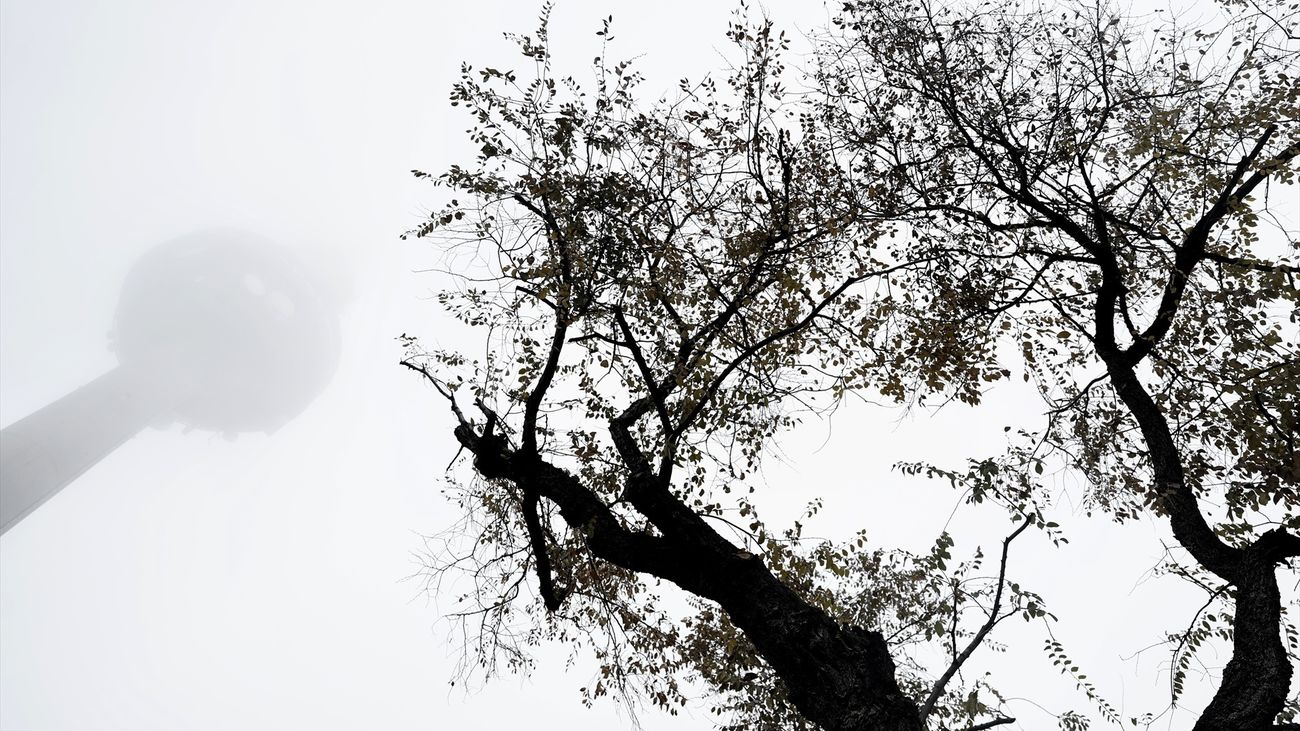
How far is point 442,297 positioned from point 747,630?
17.1 ft

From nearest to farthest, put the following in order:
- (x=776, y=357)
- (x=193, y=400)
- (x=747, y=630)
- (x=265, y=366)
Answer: (x=747, y=630) < (x=776, y=357) < (x=193, y=400) < (x=265, y=366)

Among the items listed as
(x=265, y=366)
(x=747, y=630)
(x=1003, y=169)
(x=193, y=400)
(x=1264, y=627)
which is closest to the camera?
(x=1264, y=627)

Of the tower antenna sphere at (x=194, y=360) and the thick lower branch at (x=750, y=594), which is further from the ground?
the tower antenna sphere at (x=194, y=360)

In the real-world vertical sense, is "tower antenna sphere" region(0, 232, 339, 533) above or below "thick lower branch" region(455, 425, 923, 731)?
above

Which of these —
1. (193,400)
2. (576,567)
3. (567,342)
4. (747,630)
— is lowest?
(747,630)

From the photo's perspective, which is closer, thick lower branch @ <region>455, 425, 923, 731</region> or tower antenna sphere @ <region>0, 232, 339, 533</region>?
thick lower branch @ <region>455, 425, 923, 731</region>

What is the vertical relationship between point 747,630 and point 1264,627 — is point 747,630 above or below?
above

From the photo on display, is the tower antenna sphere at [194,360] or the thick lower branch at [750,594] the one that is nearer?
the thick lower branch at [750,594]

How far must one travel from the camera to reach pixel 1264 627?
5.43 m

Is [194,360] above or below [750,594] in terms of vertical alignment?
above

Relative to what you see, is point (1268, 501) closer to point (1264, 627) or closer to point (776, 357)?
point (1264, 627)

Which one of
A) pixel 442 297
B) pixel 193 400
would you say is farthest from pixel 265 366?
pixel 442 297

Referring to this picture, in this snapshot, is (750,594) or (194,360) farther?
(194,360)

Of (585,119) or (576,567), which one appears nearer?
(585,119)
